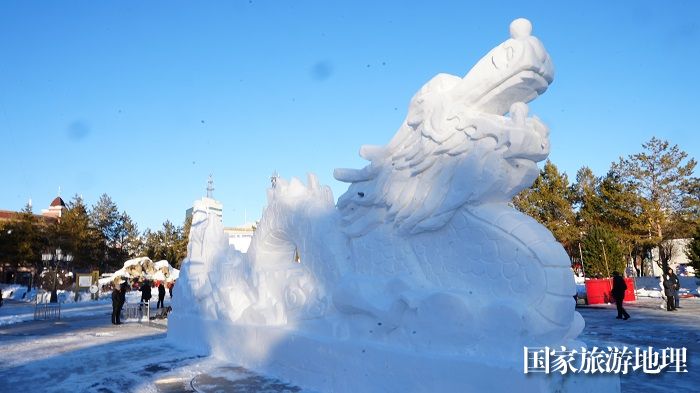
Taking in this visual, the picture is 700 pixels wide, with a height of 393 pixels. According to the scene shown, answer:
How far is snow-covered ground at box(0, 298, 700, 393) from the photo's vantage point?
5.23 m

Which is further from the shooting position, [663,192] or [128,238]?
[128,238]

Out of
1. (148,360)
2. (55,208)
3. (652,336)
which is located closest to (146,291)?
(148,360)

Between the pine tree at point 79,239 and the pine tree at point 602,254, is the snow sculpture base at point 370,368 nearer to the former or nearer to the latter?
the pine tree at point 602,254

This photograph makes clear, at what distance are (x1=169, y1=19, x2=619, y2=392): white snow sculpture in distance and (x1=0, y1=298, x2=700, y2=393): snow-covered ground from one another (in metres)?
0.89

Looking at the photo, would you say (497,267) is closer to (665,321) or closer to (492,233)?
(492,233)

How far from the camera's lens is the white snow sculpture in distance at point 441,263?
3.65 m

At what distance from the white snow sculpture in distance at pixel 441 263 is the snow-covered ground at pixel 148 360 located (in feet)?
2.92

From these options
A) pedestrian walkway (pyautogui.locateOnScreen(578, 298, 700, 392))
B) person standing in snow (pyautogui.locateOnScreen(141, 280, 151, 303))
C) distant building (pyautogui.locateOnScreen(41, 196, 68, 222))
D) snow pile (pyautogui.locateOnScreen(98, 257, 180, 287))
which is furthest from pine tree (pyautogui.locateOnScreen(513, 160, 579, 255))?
distant building (pyautogui.locateOnScreen(41, 196, 68, 222))

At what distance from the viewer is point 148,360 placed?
22.5ft

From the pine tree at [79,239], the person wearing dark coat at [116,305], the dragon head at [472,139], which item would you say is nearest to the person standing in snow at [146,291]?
the person wearing dark coat at [116,305]

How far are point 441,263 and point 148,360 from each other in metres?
4.88

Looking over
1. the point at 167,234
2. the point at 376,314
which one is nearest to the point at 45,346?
the point at 376,314

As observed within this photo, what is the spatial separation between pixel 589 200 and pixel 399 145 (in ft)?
90.0

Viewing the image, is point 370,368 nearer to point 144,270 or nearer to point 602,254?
point 602,254
